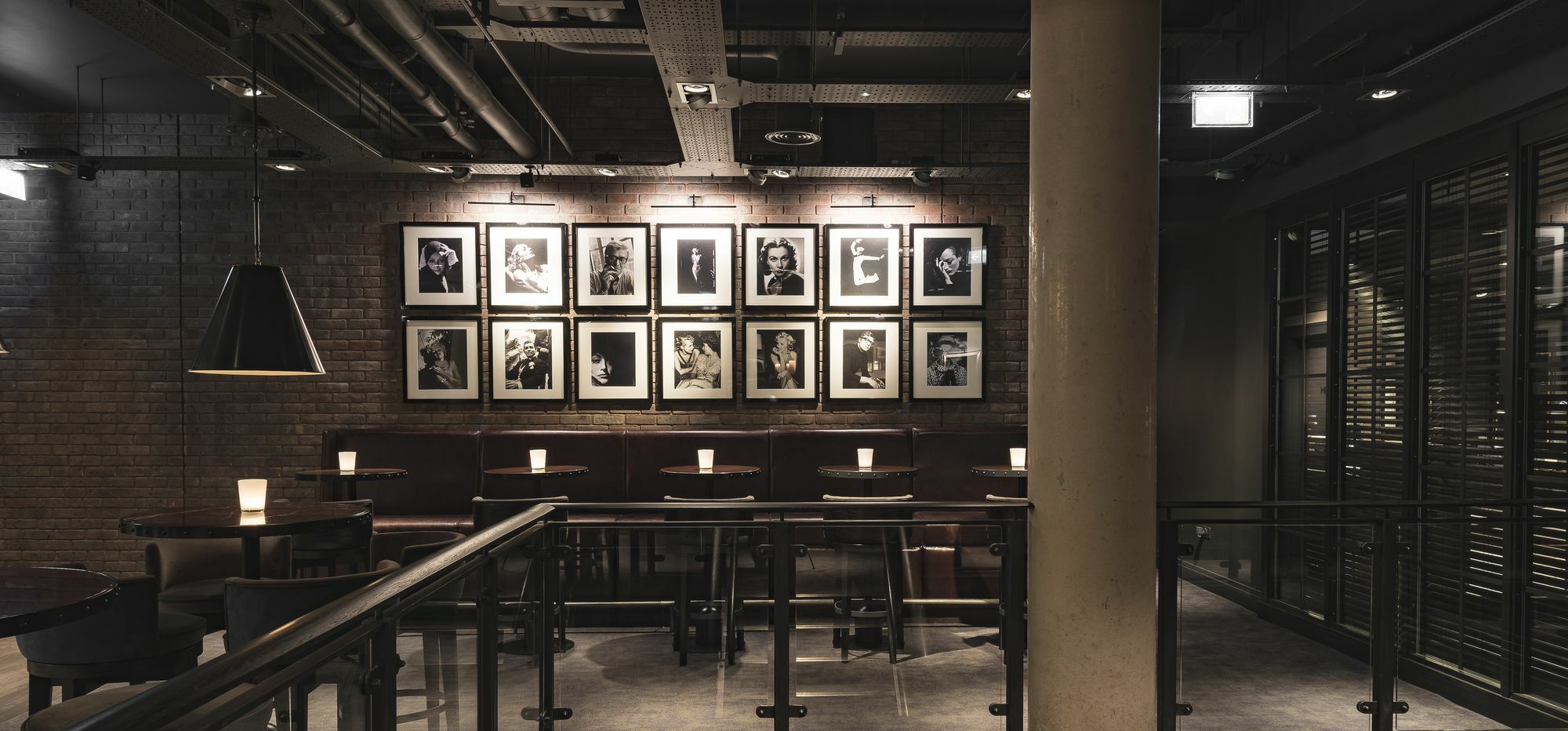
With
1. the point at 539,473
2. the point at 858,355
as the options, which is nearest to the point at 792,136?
the point at 858,355

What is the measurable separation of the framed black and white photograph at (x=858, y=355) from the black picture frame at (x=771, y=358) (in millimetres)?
99

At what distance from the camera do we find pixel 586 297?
721 cm

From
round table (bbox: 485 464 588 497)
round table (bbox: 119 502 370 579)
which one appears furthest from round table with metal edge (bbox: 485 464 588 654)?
round table (bbox: 119 502 370 579)

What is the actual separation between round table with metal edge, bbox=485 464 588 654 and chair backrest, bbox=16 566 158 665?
1.35 m

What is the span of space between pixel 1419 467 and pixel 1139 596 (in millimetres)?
3276

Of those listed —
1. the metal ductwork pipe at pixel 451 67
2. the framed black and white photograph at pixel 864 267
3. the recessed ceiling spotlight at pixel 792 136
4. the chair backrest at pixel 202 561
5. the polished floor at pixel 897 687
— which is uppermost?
the metal ductwork pipe at pixel 451 67

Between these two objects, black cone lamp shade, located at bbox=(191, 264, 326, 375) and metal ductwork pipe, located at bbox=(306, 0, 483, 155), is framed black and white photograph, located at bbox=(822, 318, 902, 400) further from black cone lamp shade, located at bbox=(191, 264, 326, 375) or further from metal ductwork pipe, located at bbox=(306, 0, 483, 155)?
black cone lamp shade, located at bbox=(191, 264, 326, 375)

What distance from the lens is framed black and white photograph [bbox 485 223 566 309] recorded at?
282 inches

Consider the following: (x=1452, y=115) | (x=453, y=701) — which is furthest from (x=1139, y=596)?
(x=1452, y=115)

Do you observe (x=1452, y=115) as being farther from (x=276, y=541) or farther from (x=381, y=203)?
(x=381, y=203)

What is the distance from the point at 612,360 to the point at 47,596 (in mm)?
4715

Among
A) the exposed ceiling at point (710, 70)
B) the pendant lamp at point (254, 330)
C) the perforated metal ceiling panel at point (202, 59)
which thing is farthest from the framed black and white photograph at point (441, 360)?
the pendant lamp at point (254, 330)

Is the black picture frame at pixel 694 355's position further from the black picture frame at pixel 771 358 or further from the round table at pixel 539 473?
the round table at pixel 539 473

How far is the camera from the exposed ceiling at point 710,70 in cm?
412
